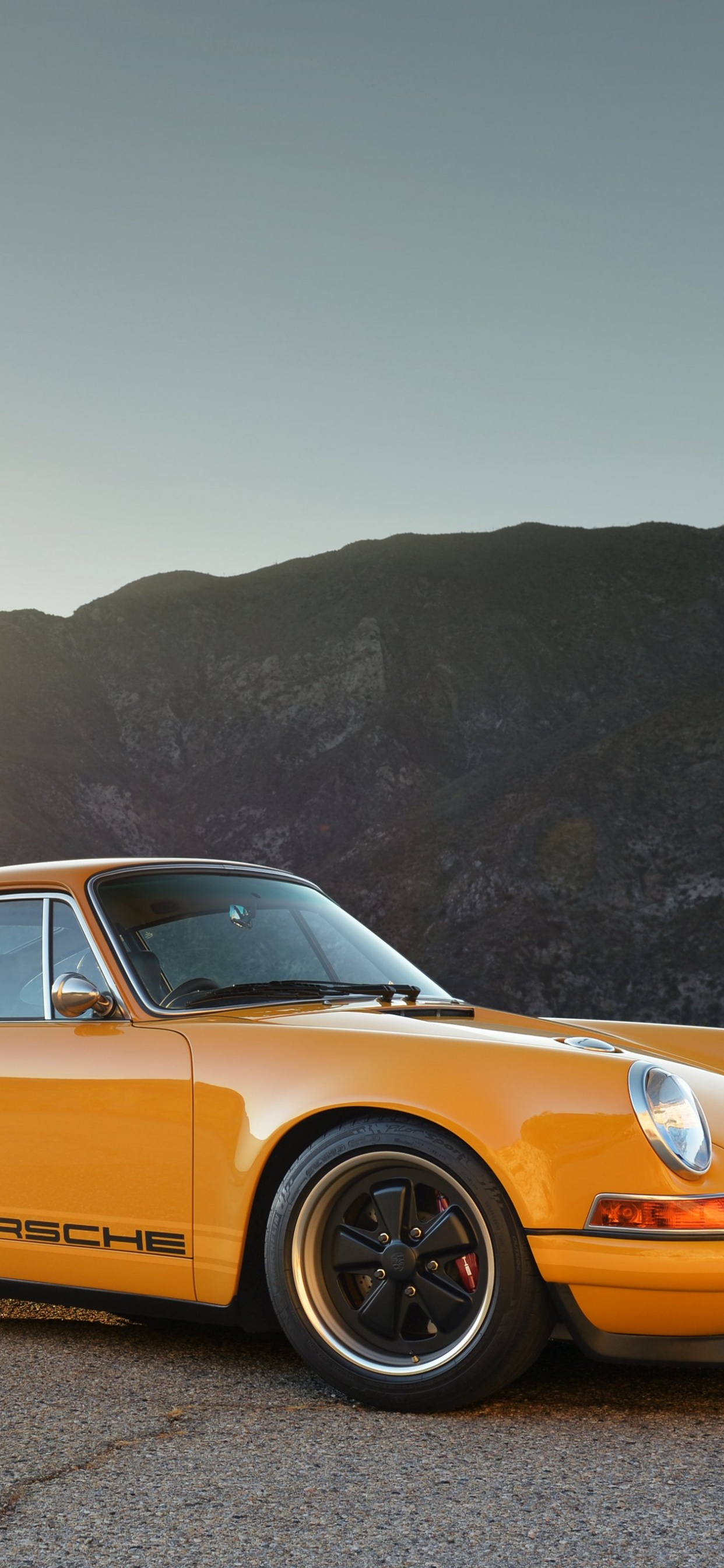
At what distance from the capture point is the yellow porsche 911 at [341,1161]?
10.2 feet

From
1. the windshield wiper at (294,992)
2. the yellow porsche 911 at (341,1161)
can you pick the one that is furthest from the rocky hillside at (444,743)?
the yellow porsche 911 at (341,1161)

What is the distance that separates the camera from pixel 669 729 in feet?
123

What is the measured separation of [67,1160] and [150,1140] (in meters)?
0.35

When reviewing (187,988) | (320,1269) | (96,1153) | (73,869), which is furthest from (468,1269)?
(73,869)

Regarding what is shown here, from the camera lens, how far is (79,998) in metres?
3.90

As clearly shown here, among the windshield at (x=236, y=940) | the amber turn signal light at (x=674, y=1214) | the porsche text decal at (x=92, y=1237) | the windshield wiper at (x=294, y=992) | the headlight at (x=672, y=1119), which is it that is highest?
the windshield at (x=236, y=940)

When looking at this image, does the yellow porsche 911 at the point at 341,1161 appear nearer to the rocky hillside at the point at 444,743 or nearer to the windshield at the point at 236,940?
the windshield at the point at 236,940

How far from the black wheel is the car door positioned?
389 millimetres

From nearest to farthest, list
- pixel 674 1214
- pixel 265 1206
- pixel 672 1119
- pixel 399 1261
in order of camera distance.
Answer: pixel 674 1214 < pixel 672 1119 < pixel 399 1261 < pixel 265 1206

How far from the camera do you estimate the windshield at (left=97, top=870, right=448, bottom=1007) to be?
4242 mm

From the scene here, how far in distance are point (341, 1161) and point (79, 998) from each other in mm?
1012

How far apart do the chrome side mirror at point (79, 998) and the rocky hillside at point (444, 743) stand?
2493cm

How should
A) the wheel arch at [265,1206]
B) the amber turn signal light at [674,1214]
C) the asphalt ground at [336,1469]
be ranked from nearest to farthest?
the asphalt ground at [336,1469]
the amber turn signal light at [674,1214]
the wheel arch at [265,1206]

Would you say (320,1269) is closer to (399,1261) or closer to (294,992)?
(399,1261)
